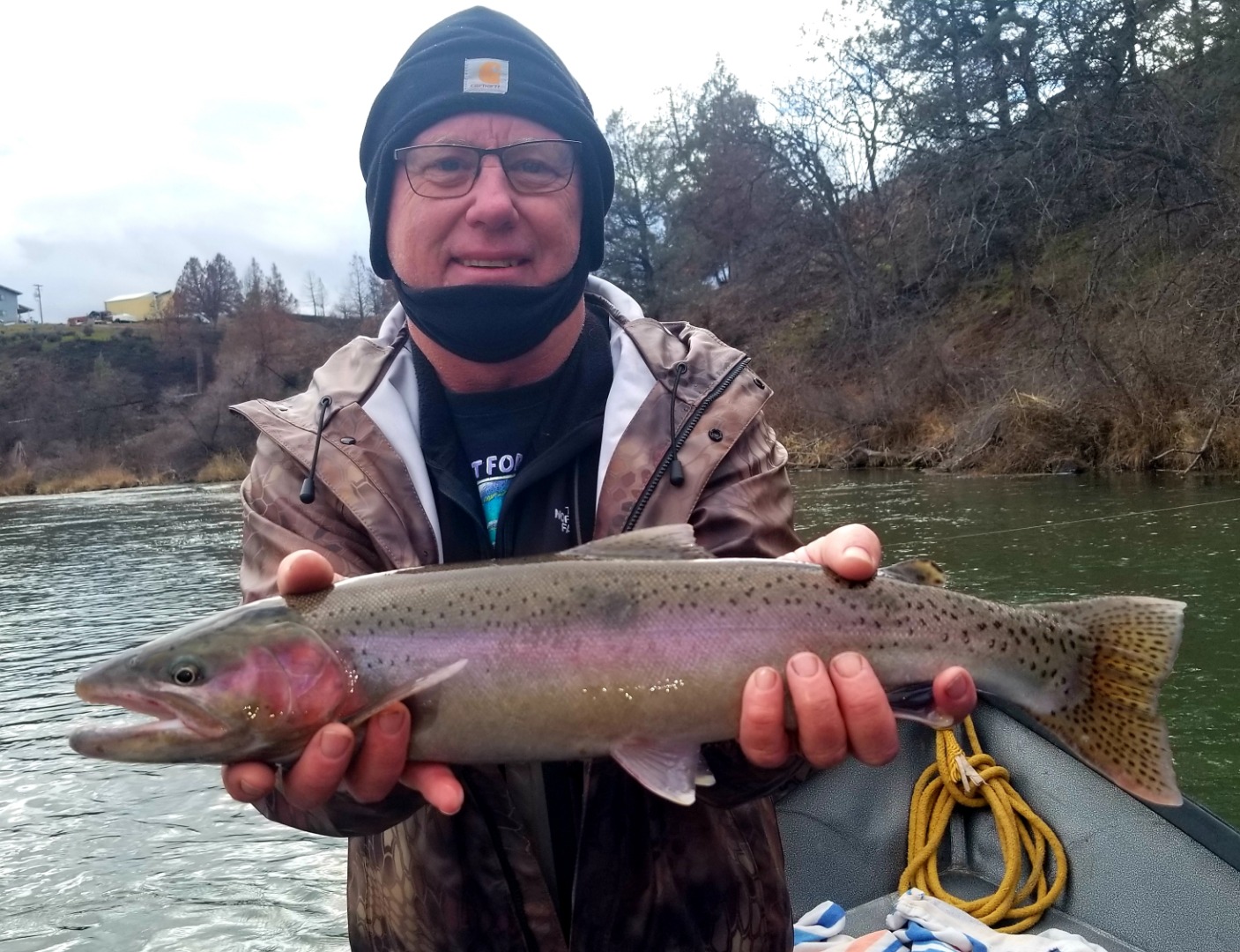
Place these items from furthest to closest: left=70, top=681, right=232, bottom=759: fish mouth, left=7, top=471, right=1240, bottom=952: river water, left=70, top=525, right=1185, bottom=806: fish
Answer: left=7, top=471, right=1240, bottom=952: river water, left=70, top=525, right=1185, bottom=806: fish, left=70, top=681, right=232, bottom=759: fish mouth

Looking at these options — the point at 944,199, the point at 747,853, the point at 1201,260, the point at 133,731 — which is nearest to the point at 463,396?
the point at 133,731

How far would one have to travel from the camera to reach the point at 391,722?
6.28ft

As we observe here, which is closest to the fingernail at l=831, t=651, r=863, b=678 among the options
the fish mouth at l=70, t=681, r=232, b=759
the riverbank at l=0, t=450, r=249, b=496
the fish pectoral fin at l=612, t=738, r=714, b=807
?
the fish pectoral fin at l=612, t=738, r=714, b=807

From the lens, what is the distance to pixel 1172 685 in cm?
604

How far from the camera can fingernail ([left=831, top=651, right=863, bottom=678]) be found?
1.96 m

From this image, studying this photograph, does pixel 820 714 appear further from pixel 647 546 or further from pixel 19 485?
pixel 19 485

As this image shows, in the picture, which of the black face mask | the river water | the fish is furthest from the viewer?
the river water

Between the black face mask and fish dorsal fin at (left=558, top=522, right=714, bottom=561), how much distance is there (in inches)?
22.4

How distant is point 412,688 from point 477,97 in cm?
151

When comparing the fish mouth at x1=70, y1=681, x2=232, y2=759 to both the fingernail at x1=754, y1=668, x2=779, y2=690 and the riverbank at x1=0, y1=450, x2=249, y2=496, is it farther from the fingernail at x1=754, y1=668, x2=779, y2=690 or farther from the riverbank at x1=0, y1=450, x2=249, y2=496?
the riverbank at x1=0, y1=450, x2=249, y2=496

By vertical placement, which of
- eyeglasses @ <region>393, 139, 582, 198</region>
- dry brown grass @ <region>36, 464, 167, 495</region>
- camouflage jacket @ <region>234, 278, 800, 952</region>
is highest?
eyeglasses @ <region>393, 139, 582, 198</region>

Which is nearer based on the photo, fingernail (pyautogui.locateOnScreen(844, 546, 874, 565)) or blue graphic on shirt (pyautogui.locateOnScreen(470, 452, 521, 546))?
fingernail (pyautogui.locateOnScreen(844, 546, 874, 565))

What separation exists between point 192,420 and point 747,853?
53.0 metres

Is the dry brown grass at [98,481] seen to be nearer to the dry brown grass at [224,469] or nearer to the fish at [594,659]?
the dry brown grass at [224,469]
